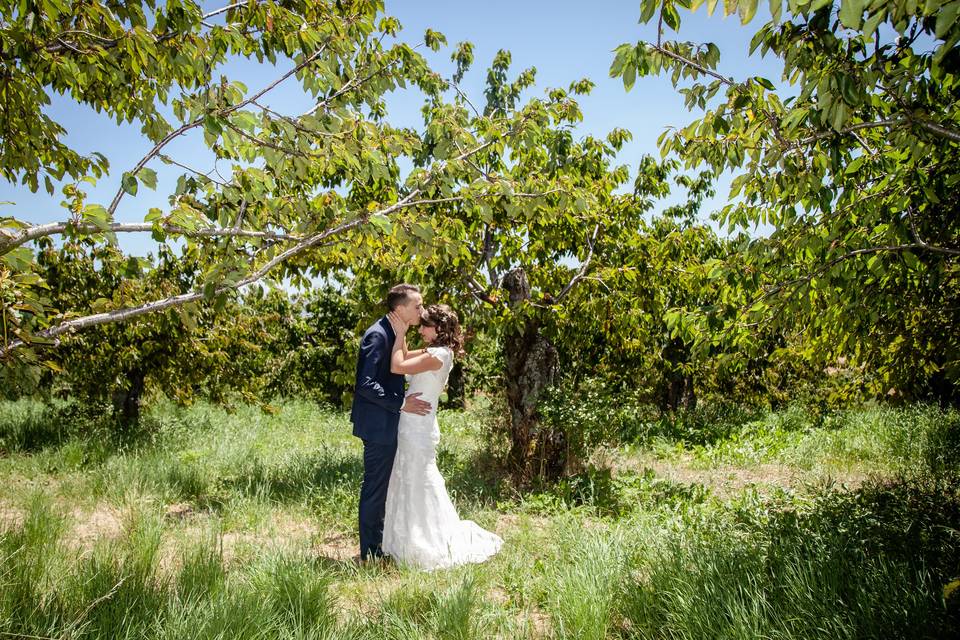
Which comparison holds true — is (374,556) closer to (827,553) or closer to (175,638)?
(175,638)

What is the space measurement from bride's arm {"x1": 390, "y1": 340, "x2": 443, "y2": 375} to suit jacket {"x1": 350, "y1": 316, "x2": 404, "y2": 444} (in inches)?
2.3

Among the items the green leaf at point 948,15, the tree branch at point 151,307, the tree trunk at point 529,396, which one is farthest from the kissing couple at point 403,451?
the green leaf at point 948,15

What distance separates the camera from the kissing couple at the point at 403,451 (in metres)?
4.81

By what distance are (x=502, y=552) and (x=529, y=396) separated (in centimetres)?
265

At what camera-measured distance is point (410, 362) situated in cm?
487

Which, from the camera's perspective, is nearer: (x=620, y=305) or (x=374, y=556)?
(x=374, y=556)

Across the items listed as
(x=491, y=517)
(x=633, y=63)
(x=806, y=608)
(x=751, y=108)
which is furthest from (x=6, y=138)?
(x=806, y=608)

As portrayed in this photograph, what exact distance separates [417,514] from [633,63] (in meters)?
3.96

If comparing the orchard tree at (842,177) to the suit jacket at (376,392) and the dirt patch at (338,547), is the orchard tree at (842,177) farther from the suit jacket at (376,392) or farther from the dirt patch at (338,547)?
the dirt patch at (338,547)

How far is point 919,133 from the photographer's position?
345 centimetres

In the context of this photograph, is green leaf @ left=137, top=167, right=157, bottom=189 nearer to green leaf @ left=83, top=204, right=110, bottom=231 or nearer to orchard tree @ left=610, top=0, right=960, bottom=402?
green leaf @ left=83, top=204, right=110, bottom=231

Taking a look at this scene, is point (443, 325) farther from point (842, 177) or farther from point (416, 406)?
point (842, 177)

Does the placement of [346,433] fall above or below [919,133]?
below

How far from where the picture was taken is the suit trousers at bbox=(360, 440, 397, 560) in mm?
4895
